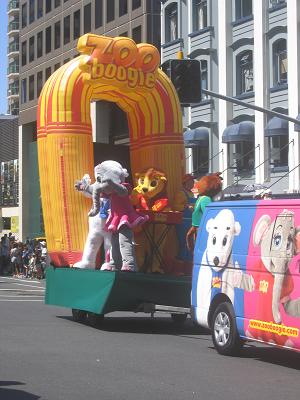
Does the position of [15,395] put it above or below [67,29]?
below

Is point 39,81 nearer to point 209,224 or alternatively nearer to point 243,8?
point 243,8

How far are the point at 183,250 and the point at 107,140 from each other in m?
34.4

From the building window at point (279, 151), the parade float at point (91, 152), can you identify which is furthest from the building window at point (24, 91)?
the parade float at point (91, 152)

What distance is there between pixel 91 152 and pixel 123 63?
1.83m

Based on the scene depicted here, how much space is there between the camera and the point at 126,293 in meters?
14.6

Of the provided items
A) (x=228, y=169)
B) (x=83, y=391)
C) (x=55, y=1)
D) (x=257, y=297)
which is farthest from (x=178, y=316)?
(x=55, y=1)

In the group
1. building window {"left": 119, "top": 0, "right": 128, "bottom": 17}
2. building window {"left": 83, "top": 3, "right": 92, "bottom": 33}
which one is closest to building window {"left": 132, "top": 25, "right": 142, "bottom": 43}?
building window {"left": 119, "top": 0, "right": 128, "bottom": 17}

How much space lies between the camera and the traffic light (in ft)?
58.0

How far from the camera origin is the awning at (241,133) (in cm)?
3443

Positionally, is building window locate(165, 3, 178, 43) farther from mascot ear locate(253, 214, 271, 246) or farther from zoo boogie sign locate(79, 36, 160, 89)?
mascot ear locate(253, 214, 271, 246)

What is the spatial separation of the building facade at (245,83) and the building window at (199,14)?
4 centimetres

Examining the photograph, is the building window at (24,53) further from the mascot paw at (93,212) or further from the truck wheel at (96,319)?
the truck wheel at (96,319)

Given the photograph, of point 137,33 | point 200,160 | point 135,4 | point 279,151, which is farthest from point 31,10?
point 279,151

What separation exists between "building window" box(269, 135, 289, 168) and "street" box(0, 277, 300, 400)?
57.9 ft
